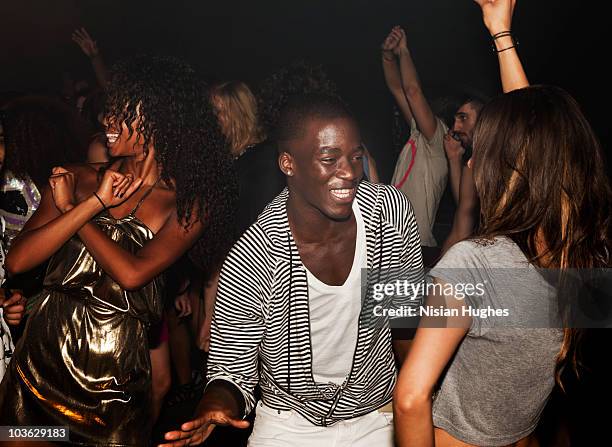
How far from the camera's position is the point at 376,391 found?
2.00 metres

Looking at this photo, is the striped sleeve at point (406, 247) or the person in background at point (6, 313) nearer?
the striped sleeve at point (406, 247)

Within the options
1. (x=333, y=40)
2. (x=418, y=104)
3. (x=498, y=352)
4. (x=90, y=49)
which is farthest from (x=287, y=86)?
(x=90, y=49)

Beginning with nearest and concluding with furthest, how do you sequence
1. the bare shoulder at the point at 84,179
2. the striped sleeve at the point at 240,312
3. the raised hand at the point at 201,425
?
the raised hand at the point at 201,425 → the striped sleeve at the point at 240,312 → the bare shoulder at the point at 84,179

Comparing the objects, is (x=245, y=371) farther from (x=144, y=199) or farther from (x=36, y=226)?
(x=36, y=226)

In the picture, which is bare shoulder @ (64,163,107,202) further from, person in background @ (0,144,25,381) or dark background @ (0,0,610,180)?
dark background @ (0,0,610,180)

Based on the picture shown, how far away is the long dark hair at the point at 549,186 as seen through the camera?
1.47 m

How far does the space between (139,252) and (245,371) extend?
585 mm

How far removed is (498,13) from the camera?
2314 mm

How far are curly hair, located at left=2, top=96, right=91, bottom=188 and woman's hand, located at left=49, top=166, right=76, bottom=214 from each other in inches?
34.4

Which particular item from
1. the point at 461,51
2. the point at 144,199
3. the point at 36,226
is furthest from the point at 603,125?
the point at 36,226

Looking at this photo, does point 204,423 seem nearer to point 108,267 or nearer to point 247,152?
point 108,267

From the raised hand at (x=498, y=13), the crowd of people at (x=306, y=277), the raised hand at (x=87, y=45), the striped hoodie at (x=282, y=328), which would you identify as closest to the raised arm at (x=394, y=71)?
the crowd of people at (x=306, y=277)

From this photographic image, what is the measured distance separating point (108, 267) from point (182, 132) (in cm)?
60

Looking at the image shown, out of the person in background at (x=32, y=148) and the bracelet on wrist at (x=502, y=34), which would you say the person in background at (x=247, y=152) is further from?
the bracelet on wrist at (x=502, y=34)
